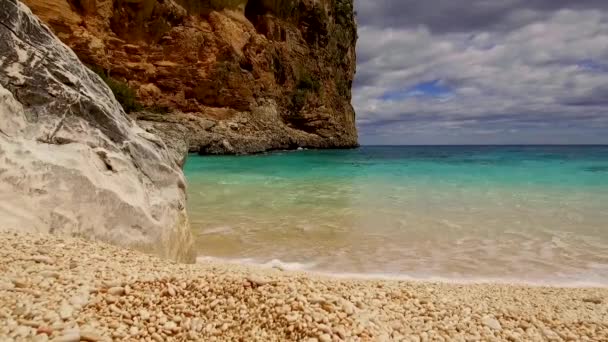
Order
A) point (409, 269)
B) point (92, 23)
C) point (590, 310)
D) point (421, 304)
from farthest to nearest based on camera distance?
point (92, 23), point (409, 269), point (590, 310), point (421, 304)

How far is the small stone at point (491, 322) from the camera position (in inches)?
96.3

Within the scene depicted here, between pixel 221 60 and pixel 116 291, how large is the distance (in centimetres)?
3514

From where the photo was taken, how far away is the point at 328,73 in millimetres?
47344

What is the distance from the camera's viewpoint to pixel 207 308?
217cm

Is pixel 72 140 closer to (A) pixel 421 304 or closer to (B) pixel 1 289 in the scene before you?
(B) pixel 1 289

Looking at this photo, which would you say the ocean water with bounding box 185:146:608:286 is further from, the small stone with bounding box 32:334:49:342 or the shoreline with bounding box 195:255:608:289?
the small stone with bounding box 32:334:49:342

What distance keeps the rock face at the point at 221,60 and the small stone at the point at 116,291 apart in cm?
2392

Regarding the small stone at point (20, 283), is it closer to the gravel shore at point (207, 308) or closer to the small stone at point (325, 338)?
the gravel shore at point (207, 308)

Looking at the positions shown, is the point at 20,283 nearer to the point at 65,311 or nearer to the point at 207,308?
the point at 65,311

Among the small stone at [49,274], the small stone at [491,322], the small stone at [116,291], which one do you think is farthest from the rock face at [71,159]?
the small stone at [491,322]

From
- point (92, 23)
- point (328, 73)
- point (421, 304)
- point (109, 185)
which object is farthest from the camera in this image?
point (328, 73)

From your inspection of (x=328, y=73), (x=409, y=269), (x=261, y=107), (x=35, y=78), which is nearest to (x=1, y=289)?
(x=35, y=78)

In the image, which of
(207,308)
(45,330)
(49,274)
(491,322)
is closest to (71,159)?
(49,274)

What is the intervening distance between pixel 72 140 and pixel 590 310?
496 centimetres
